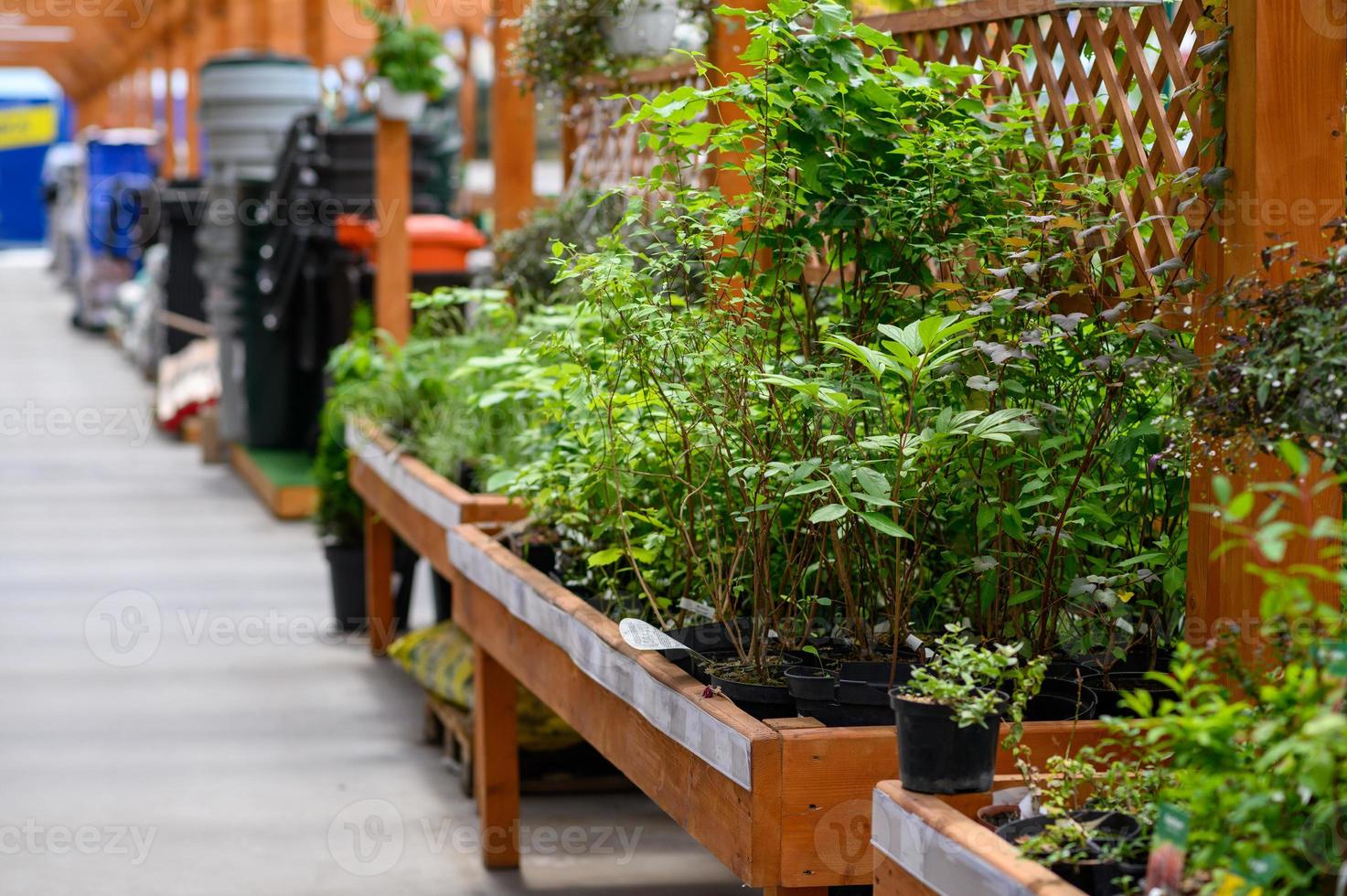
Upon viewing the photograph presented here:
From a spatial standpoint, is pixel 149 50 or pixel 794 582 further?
pixel 149 50

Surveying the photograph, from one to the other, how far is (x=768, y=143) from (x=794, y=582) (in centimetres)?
66

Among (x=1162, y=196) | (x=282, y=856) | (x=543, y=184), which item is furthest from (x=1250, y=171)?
(x=543, y=184)

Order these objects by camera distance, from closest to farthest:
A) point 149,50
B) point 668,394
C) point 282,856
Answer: point 668,394
point 282,856
point 149,50

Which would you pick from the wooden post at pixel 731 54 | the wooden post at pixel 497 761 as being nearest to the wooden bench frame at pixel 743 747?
the wooden post at pixel 497 761

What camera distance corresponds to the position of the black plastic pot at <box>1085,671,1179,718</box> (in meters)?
2.31

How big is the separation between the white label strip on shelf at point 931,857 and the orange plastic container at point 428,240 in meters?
6.36

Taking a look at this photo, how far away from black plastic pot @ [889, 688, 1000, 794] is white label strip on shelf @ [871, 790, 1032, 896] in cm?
5

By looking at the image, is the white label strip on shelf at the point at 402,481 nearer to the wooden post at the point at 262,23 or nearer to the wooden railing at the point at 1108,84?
the wooden railing at the point at 1108,84

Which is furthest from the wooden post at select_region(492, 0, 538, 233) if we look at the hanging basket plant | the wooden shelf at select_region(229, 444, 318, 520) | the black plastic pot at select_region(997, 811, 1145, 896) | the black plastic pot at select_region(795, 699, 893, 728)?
the black plastic pot at select_region(997, 811, 1145, 896)

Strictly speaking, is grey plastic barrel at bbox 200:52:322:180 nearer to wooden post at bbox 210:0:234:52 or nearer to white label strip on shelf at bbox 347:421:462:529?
wooden post at bbox 210:0:234:52

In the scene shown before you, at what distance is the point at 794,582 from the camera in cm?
251

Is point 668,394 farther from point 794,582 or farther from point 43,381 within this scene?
point 43,381

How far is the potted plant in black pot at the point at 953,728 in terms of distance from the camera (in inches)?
69.6

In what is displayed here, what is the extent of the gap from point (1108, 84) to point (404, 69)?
4664mm
